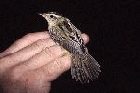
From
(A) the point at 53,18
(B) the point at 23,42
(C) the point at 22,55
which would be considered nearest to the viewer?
(C) the point at 22,55

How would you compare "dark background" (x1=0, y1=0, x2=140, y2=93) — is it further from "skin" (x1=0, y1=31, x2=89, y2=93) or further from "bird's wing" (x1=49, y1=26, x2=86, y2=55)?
"skin" (x1=0, y1=31, x2=89, y2=93)

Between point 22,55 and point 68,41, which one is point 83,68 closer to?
point 68,41

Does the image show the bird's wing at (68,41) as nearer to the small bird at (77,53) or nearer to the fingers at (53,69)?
the small bird at (77,53)

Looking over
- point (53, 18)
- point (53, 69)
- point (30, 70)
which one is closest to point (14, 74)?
point (30, 70)

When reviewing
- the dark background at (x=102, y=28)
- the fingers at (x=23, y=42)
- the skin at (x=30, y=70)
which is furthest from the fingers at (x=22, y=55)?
the dark background at (x=102, y=28)

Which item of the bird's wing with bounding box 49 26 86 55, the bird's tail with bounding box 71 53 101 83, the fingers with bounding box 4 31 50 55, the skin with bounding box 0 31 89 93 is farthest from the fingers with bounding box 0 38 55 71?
the bird's tail with bounding box 71 53 101 83

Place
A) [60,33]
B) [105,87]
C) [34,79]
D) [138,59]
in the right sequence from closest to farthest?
1. [34,79]
2. [60,33]
3. [105,87]
4. [138,59]

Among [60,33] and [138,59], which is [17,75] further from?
[138,59]

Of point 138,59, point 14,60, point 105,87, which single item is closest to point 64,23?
point 14,60
